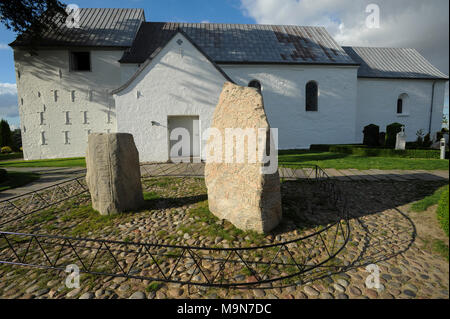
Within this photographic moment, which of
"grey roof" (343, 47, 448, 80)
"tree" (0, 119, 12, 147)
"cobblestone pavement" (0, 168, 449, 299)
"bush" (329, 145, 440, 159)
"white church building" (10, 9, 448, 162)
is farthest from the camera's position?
"tree" (0, 119, 12, 147)

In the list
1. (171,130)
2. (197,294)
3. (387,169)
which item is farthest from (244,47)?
(197,294)

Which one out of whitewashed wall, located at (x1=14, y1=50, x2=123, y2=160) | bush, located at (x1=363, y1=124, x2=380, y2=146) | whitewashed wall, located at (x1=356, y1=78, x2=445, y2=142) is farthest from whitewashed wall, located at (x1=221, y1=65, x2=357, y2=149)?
whitewashed wall, located at (x1=14, y1=50, x2=123, y2=160)

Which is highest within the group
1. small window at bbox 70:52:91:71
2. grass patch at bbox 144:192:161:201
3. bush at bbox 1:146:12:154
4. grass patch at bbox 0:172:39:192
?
small window at bbox 70:52:91:71

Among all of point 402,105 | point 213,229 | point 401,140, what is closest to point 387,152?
point 401,140

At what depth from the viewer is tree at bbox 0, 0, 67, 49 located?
13.5 metres

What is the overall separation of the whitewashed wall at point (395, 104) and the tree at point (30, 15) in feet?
80.6

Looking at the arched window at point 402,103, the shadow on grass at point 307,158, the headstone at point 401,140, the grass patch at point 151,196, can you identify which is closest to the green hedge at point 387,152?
the shadow on grass at point 307,158

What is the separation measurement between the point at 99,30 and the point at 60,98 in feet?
20.3

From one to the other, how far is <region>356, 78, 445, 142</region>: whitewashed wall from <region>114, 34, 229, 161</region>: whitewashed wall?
1451cm

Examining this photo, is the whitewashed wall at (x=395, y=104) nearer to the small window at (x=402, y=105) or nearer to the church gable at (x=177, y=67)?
the small window at (x=402, y=105)

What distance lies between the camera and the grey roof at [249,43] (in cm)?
1614

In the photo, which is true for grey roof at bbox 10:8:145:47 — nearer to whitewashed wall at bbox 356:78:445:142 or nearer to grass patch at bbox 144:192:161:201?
grass patch at bbox 144:192:161:201

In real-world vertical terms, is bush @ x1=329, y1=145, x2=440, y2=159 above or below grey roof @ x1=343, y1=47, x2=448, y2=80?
below

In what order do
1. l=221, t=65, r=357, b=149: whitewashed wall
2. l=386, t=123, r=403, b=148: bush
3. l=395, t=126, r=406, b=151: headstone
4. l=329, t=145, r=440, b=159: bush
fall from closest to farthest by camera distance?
l=329, t=145, r=440, b=159: bush, l=395, t=126, r=406, b=151: headstone, l=386, t=123, r=403, b=148: bush, l=221, t=65, r=357, b=149: whitewashed wall
